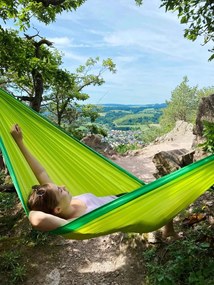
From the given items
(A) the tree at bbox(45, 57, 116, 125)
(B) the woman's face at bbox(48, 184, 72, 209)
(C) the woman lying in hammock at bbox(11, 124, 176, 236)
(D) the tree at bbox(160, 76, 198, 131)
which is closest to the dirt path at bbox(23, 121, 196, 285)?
(C) the woman lying in hammock at bbox(11, 124, 176, 236)

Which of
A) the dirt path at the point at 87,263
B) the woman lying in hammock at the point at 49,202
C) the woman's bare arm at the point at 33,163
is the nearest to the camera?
the woman lying in hammock at the point at 49,202

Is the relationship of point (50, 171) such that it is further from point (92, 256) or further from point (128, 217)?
point (92, 256)

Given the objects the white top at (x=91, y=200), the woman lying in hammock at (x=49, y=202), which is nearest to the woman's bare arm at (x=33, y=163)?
the woman lying in hammock at (x=49, y=202)

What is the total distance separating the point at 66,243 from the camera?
4.28 m

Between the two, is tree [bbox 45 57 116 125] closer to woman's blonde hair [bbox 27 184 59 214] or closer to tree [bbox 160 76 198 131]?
woman's blonde hair [bbox 27 184 59 214]

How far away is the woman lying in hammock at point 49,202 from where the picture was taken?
176cm

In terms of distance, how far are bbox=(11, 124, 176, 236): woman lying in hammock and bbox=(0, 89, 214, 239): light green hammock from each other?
50mm

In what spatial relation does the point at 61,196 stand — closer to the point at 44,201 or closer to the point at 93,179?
the point at 44,201

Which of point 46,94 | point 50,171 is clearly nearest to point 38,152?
point 50,171

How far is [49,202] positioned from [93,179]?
29.4 inches

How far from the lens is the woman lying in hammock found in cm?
176

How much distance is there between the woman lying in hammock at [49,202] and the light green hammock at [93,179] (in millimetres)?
50

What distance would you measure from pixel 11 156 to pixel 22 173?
15cm

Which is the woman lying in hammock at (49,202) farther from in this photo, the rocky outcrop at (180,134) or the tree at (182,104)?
the tree at (182,104)
